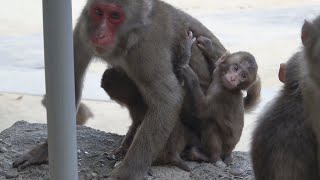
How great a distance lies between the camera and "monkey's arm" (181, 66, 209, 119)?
3.91 meters

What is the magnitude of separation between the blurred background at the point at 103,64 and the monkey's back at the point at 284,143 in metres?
1.36

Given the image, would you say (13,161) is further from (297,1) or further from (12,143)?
(297,1)

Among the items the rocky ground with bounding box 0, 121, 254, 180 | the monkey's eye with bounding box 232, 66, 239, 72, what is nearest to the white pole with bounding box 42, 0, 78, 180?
the rocky ground with bounding box 0, 121, 254, 180

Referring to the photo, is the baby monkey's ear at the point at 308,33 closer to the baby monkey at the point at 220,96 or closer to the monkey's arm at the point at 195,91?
the baby monkey at the point at 220,96

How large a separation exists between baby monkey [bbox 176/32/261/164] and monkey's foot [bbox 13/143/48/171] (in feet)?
3.15

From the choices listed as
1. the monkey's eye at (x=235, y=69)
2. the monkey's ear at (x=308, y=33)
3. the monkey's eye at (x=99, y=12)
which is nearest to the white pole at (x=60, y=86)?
the monkey's ear at (x=308, y=33)

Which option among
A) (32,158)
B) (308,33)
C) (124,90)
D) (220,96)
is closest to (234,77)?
(220,96)

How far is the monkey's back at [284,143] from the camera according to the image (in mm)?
2721

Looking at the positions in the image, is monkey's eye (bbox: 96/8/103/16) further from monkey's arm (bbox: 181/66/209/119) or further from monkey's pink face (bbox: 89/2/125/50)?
monkey's arm (bbox: 181/66/209/119)

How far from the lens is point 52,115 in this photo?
2664 mm

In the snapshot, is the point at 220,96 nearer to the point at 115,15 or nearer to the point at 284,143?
the point at 115,15

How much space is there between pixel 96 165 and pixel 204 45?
40.6 inches

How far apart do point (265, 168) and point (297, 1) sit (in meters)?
10.4

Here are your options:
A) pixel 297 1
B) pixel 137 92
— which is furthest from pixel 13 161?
pixel 297 1
